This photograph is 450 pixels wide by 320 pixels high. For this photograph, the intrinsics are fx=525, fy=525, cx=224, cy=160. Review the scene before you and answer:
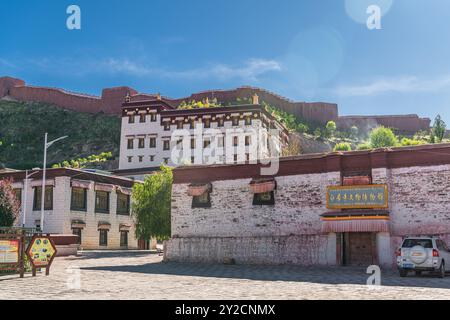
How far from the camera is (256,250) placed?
26.6 m

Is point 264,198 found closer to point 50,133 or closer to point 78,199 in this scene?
point 78,199

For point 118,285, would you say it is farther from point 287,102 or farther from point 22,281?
point 287,102

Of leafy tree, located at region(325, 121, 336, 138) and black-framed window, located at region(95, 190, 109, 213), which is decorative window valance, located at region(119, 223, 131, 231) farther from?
leafy tree, located at region(325, 121, 336, 138)

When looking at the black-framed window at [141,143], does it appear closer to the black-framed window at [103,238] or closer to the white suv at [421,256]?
the black-framed window at [103,238]

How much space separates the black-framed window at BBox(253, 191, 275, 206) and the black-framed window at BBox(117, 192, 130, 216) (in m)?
24.5

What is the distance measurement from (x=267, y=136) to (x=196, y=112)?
9.96 metres

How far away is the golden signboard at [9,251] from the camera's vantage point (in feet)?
60.7

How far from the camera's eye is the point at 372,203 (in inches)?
956

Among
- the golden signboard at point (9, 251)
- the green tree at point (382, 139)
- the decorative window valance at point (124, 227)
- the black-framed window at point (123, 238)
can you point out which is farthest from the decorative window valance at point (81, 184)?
the green tree at point (382, 139)

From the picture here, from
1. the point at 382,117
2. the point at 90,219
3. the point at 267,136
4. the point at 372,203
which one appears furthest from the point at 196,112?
the point at 382,117

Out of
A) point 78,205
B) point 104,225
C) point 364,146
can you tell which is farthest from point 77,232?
point 364,146

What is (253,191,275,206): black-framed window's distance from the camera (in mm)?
26891

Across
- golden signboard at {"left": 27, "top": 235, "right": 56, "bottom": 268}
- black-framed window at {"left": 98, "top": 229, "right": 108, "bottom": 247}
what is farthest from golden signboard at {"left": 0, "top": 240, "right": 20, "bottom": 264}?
black-framed window at {"left": 98, "top": 229, "right": 108, "bottom": 247}
